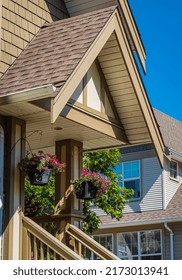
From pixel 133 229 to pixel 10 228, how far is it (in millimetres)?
16559

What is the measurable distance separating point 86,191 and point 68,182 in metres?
0.36

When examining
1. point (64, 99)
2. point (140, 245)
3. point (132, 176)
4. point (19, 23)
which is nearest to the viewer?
point (64, 99)

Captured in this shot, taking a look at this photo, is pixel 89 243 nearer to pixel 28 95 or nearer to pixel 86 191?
pixel 86 191

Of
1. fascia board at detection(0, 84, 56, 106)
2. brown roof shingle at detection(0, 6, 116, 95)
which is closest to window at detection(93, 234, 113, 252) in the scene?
brown roof shingle at detection(0, 6, 116, 95)

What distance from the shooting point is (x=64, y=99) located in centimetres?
828

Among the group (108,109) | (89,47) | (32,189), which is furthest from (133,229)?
(89,47)

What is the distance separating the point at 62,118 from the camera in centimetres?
920

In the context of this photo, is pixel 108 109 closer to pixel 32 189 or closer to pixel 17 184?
pixel 17 184

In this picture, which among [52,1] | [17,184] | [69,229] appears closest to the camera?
[17,184]

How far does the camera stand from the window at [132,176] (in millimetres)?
25766

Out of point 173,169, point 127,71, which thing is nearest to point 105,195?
point 127,71

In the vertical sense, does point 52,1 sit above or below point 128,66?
above

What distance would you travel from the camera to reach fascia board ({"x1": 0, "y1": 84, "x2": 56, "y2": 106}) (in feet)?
26.8

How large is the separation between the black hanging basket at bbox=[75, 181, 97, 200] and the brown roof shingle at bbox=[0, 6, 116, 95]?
2.20 m
